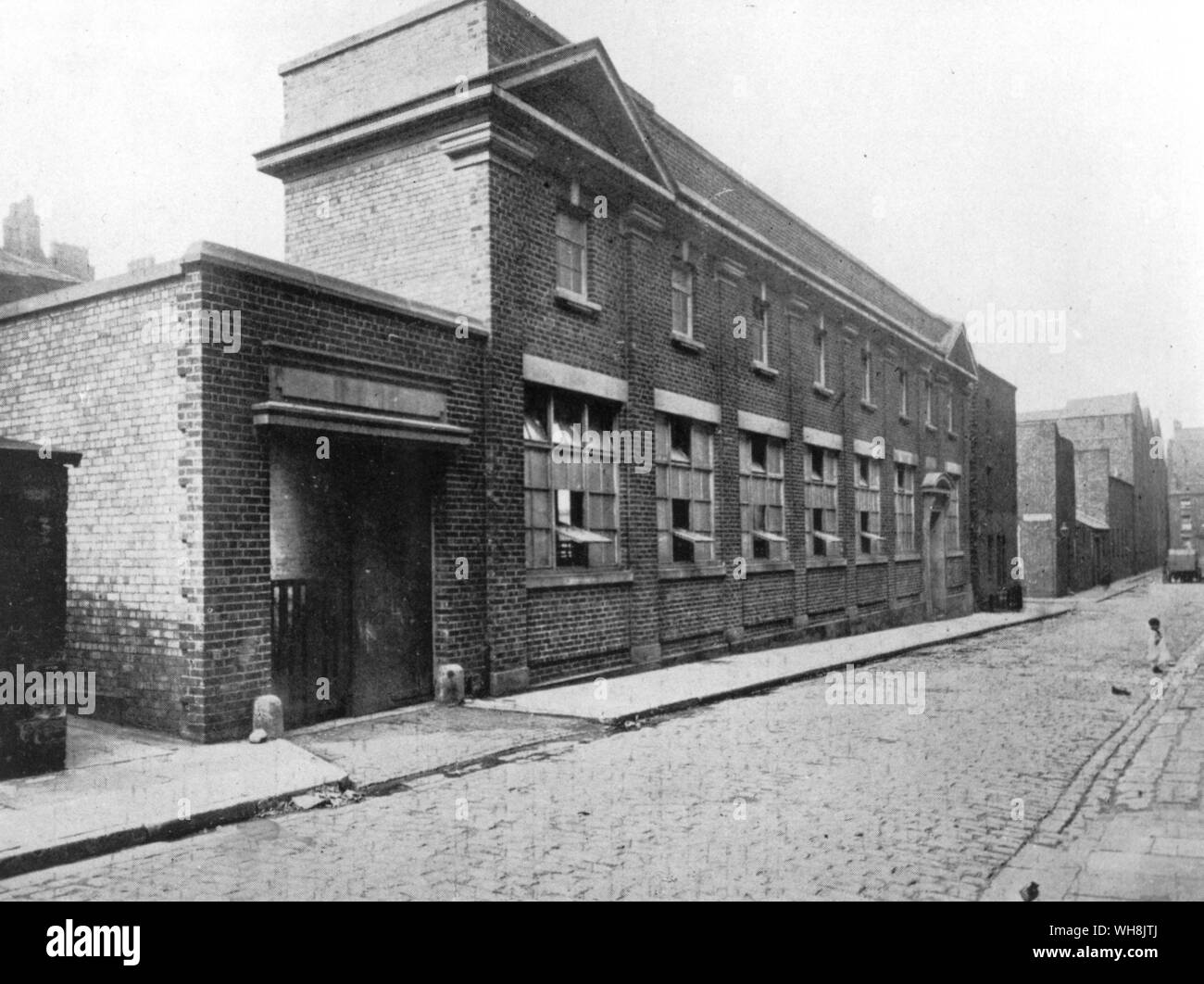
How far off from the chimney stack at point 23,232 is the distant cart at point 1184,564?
53.2 metres

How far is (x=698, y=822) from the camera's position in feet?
20.3

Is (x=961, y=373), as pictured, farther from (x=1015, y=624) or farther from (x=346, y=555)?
(x=346, y=555)

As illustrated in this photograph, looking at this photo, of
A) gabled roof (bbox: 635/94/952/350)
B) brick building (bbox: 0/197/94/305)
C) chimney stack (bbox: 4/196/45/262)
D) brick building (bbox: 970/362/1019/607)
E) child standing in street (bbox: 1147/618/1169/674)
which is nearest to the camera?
child standing in street (bbox: 1147/618/1169/674)

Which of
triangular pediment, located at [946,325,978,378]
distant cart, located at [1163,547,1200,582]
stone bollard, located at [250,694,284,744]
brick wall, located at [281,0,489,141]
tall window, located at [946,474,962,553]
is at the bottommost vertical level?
distant cart, located at [1163,547,1200,582]

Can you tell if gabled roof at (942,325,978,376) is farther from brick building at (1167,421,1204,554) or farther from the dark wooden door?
brick building at (1167,421,1204,554)

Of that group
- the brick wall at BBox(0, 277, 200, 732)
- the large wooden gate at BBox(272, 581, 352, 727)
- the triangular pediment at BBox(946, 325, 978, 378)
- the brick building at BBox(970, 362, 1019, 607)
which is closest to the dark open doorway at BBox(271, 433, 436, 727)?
the large wooden gate at BBox(272, 581, 352, 727)

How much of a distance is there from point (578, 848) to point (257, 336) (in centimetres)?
557

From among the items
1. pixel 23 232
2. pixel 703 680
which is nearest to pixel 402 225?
pixel 703 680

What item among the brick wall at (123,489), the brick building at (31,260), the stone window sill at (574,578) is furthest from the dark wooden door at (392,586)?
the brick building at (31,260)

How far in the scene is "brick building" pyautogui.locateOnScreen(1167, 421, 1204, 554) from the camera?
67062 mm

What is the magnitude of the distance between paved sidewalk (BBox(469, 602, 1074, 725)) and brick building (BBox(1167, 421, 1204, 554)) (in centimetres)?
5603

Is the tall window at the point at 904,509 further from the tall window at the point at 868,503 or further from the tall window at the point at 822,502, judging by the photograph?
the tall window at the point at 822,502

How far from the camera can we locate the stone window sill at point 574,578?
475 inches

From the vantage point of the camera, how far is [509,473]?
1161 centimetres
